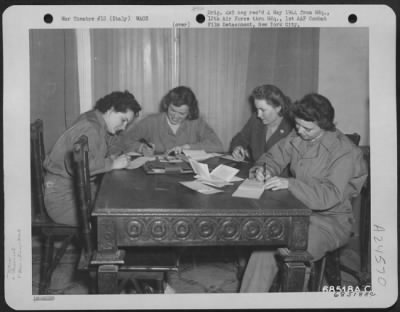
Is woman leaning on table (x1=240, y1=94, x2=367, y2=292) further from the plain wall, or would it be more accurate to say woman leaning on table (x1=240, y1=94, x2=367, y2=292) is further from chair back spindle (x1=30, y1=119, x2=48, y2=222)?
chair back spindle (x1=30, y1=119, x2=48, y2=222)

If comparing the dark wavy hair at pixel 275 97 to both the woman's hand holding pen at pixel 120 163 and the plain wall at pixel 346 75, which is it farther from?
the woman's hand holding pen at pixel 120 163

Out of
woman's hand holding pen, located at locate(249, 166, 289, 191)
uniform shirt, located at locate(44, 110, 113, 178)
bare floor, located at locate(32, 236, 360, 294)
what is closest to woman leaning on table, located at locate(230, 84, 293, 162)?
woman's hand holding pen, located at locate(249, 166, 289, 191)

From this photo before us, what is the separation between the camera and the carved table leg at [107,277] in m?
1.76

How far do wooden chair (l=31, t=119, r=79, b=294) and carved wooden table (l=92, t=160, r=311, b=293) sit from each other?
486mm

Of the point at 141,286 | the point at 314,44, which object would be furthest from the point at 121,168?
the point at 314,44

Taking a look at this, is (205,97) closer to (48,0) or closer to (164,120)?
(164,120)

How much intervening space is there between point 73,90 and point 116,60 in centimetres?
27

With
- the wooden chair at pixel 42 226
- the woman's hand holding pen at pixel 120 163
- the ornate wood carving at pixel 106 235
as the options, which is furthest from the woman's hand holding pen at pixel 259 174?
the wooden chair at pixel 42 226

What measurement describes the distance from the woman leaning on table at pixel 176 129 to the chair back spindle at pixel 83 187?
804mm

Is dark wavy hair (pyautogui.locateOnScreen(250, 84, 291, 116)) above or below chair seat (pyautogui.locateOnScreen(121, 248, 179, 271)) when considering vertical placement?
above

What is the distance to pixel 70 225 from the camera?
2.35 m

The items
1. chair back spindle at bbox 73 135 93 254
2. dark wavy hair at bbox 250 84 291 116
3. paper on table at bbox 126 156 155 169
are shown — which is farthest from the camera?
dark wavy hair at bbox 250 84 291 116

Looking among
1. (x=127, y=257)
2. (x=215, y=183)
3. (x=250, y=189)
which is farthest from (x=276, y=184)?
(x=127, y=257)

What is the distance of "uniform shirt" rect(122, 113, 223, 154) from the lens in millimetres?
2799
